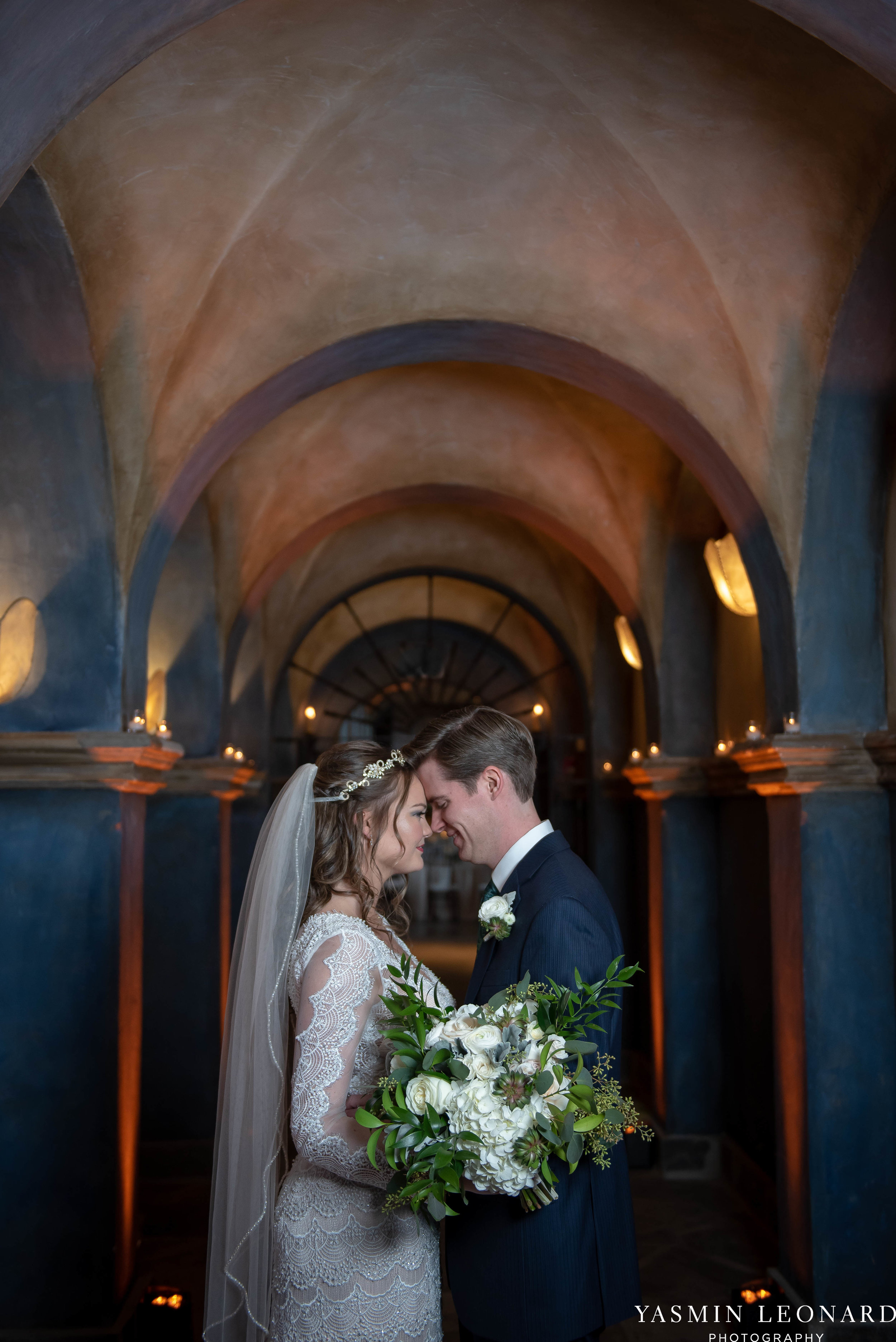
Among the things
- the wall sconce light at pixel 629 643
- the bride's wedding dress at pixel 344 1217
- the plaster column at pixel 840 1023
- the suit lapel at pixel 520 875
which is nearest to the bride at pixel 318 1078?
the bride's wedding dress at pixel 344 1217

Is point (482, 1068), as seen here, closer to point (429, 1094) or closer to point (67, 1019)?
point (429, 1094)

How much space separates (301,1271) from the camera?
2.75m

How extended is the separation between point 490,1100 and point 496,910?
664 millimetres

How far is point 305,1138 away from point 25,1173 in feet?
9.42

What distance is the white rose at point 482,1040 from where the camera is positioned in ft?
7.16

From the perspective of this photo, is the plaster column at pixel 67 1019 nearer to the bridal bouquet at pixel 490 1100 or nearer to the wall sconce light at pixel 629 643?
the bridal bouquet at pixel 490 1100

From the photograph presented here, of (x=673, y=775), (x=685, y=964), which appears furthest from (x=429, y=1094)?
(x=685, y=964)

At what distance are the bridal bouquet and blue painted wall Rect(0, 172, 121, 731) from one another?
324 centimetres

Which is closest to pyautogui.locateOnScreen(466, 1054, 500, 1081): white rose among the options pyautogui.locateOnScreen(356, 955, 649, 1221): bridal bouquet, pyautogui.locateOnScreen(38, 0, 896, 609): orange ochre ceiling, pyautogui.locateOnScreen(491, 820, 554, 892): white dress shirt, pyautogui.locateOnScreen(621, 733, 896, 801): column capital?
pyautogui.locateOnScreen(356, 955, 649, 1221): bridal bouquet

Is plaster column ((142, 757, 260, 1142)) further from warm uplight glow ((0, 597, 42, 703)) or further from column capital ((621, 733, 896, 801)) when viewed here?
column capital ((621, 733, 896, 801))

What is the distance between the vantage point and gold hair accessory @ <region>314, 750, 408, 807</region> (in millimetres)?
3016

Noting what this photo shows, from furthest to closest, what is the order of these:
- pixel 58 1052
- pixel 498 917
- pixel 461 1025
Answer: pixel 58 1052, pixel 498 917, pixel 461 1025

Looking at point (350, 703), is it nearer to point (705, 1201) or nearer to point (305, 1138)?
point (705, 1201)

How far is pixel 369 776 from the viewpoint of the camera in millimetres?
3018
